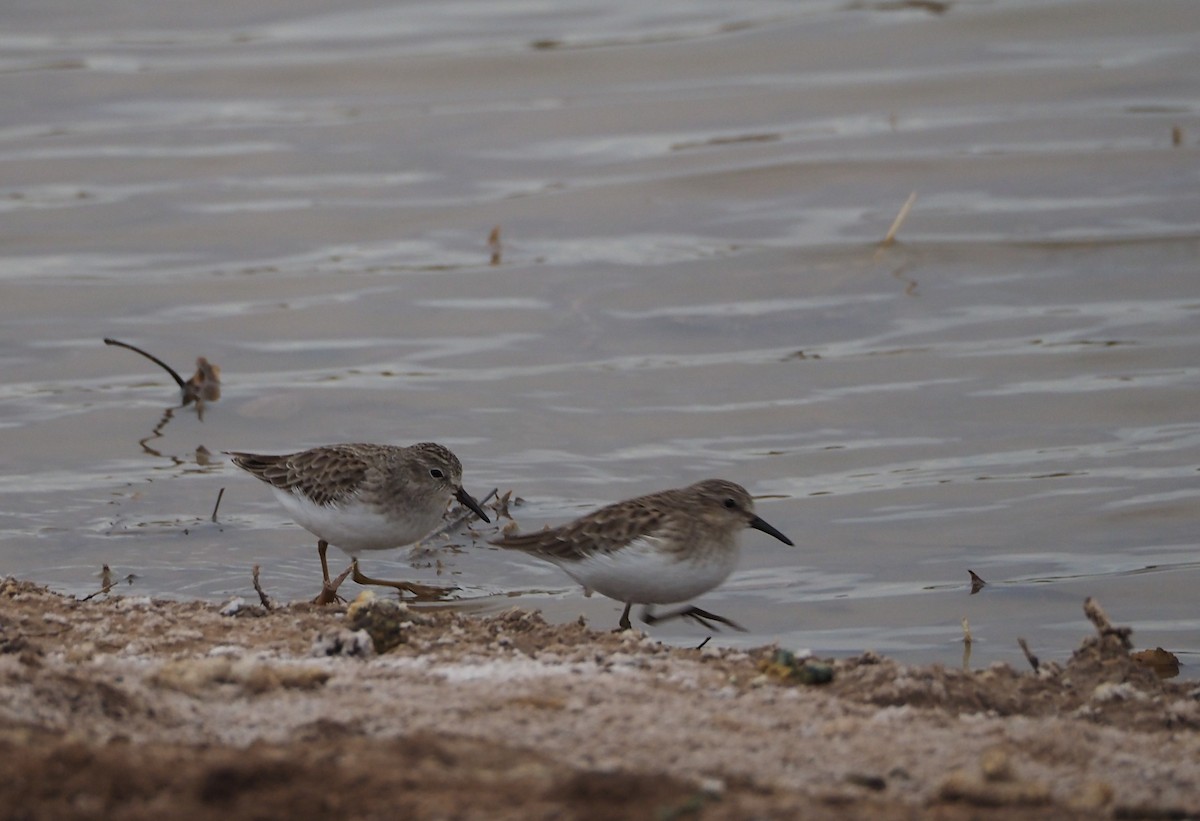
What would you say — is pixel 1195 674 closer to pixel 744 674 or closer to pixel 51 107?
pixel 744 674

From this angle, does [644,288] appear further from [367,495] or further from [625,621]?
[625,621]

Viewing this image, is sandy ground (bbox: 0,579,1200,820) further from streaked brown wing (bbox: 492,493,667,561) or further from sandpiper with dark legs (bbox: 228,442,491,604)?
sandpiper with dark legs (bbox: 228,442,491,604)

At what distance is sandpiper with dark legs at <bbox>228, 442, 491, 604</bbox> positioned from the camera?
26.1ft

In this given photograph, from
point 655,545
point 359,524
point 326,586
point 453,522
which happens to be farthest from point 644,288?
point 655,545

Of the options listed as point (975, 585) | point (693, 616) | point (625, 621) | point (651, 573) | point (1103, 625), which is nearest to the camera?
point (1103, 625)

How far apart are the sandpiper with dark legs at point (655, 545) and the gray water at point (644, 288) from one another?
56 centimetres

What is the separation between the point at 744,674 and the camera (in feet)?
19.8

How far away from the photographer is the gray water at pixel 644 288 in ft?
29.3

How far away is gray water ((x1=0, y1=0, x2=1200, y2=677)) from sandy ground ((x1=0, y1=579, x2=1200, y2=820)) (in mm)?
1556

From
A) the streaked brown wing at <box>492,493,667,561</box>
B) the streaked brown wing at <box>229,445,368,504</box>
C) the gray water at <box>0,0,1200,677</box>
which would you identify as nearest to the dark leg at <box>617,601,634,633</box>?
the streaked brown wing at <box>492,493,667,561</box>

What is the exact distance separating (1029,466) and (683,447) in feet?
7.39

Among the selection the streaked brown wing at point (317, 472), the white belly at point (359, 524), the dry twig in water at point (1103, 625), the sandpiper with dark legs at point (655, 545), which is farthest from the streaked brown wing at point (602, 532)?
the dry twig in water at point (1103, 625)

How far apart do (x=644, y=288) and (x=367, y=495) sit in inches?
244

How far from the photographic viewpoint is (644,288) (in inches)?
542
